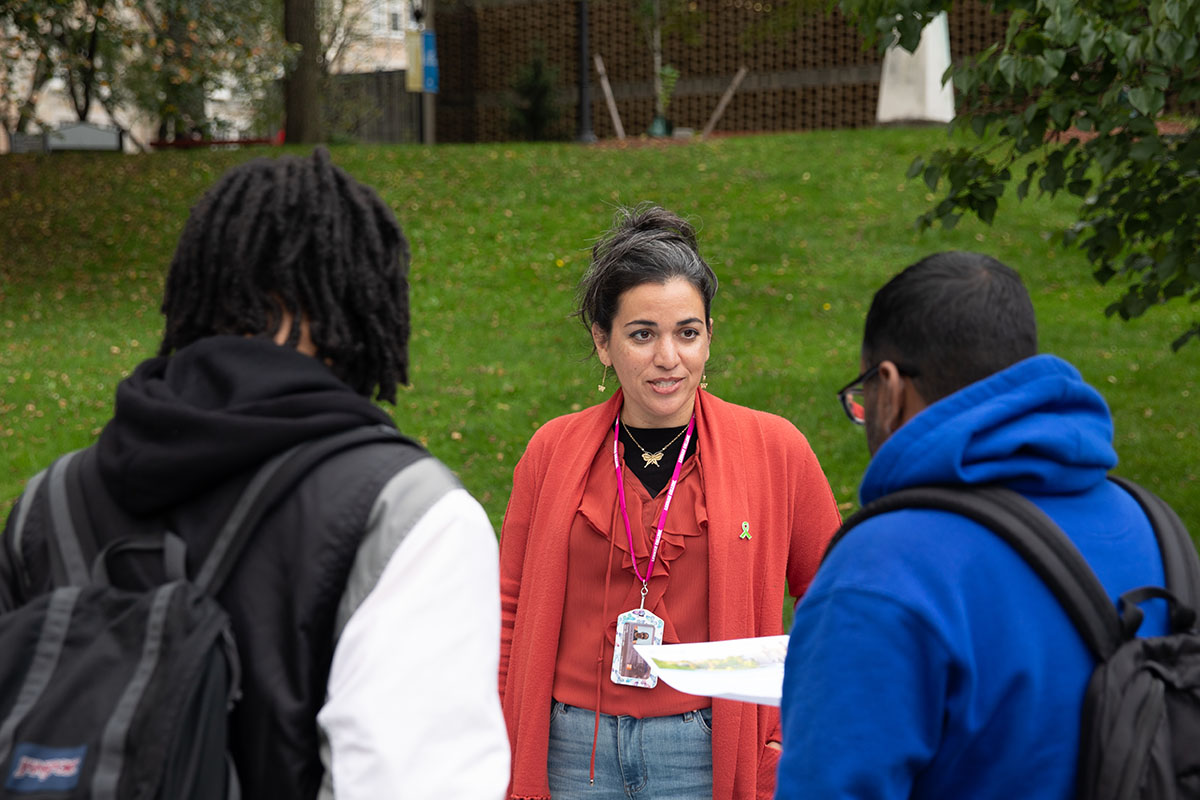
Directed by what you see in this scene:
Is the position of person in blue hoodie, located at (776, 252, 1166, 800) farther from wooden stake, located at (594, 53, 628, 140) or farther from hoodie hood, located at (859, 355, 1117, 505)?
wooden stake, located at (594, 53, 628, 140)

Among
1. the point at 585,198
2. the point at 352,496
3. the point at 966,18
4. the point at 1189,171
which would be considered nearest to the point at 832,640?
the point at 352,496

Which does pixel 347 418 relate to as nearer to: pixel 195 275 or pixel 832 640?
pixel 195 275

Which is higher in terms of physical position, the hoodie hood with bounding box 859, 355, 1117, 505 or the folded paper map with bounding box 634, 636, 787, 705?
the hoodie hood with bounding box 859, 355, 1117, 505

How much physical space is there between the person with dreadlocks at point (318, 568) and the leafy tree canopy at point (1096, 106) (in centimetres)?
330

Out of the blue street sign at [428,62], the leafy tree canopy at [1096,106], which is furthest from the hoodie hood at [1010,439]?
the blue street sign at [428,62]

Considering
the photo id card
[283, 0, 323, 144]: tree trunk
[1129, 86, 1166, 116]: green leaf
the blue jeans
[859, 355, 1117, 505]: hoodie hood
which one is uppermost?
[283, 0, 323, 144]: tree trunk

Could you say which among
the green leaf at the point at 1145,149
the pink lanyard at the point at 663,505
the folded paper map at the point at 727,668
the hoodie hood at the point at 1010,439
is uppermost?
the green leaf at the point at 1145,149

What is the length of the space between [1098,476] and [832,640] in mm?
474

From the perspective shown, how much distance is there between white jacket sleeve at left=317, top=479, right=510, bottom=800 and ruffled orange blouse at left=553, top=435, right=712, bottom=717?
122 cm

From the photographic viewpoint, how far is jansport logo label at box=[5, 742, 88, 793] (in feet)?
4.83

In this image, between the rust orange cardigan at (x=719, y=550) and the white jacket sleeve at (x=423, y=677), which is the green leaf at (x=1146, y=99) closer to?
the rust orange cardigan at (x=719, y=550)

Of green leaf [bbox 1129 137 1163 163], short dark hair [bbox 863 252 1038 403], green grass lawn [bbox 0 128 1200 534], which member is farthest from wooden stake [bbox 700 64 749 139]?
short dark hair [bbox 863 252 1038 403]

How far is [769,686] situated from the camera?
7.22ft

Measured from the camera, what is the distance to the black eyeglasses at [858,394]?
183 cm
